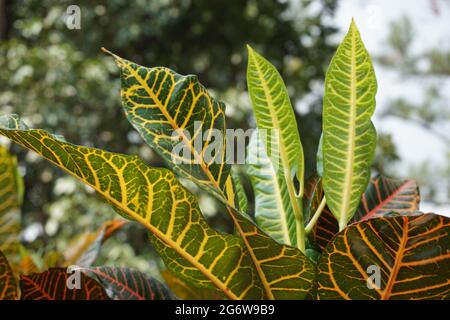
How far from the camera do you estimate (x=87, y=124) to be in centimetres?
319

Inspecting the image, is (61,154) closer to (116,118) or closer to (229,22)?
(116,118)

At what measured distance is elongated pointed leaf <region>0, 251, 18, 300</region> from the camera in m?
0.35

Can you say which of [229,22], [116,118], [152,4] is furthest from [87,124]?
[229,22]

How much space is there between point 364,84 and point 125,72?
0.13m

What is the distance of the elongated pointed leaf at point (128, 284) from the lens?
1.11 ft

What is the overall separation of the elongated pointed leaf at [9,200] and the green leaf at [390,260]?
0.92ft

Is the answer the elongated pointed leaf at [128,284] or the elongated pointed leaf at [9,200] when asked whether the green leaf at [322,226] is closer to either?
the elongated pointed leaf at [128,284]

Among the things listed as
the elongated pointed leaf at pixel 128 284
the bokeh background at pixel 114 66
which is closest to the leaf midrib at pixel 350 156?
the elongated pointed leaf at pixel 128 284

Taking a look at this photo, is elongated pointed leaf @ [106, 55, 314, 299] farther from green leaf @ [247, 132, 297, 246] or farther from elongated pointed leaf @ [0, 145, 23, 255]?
elongated pointed leaf @ [0, 145, 23, 255]

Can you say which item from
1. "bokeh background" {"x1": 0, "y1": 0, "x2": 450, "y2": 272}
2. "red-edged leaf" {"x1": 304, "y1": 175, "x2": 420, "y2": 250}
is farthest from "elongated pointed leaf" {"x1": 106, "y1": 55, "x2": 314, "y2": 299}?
"bokeh background" {"x1": 0, "y1": 0, "x2": 450, "y2": 272}

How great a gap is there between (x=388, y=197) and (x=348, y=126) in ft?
0.39

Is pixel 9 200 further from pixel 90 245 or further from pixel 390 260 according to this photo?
pixel 390 260

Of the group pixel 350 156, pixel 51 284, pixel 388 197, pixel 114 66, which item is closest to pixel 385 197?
pixel 388 197

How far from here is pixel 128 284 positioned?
0.35 meters
